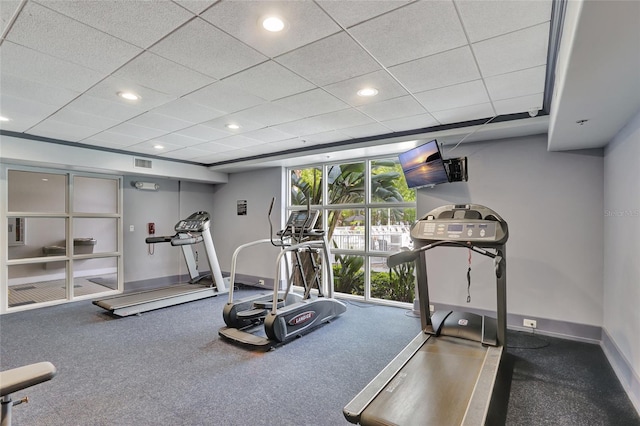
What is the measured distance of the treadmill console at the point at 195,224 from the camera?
592 cm

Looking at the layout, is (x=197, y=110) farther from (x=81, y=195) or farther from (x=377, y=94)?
(x=81, y=195)

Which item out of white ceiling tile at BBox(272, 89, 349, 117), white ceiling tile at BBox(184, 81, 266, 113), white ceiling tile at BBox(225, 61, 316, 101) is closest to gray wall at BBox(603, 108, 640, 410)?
white ceiling tile at BBox(272, 89, 349, 117)

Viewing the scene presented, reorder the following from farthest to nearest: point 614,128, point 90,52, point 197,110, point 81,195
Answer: point 81,195, point 197,110, point 614,128, point 90,52

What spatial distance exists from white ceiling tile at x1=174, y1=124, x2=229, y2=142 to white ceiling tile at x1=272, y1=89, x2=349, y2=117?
1446mm

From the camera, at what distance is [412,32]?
217 centimetres

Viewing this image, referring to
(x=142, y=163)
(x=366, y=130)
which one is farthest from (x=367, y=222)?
(x=142, y=163)

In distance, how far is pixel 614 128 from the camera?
9.95ft

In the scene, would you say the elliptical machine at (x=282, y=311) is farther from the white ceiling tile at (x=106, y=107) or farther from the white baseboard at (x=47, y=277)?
the white baseboard at (x=47, y=277)

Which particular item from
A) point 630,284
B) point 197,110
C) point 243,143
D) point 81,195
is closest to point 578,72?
point 630,284

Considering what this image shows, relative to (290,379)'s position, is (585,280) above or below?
above

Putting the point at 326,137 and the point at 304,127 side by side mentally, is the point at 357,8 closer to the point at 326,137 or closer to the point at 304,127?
the point at 304,127

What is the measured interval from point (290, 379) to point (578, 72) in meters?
3.20

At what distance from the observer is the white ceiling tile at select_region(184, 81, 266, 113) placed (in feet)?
10.3

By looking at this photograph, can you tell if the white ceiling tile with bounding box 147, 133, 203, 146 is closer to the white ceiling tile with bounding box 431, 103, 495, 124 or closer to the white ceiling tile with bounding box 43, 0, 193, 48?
the white ceiling tile with bounding box 43, 0, 193, 48
